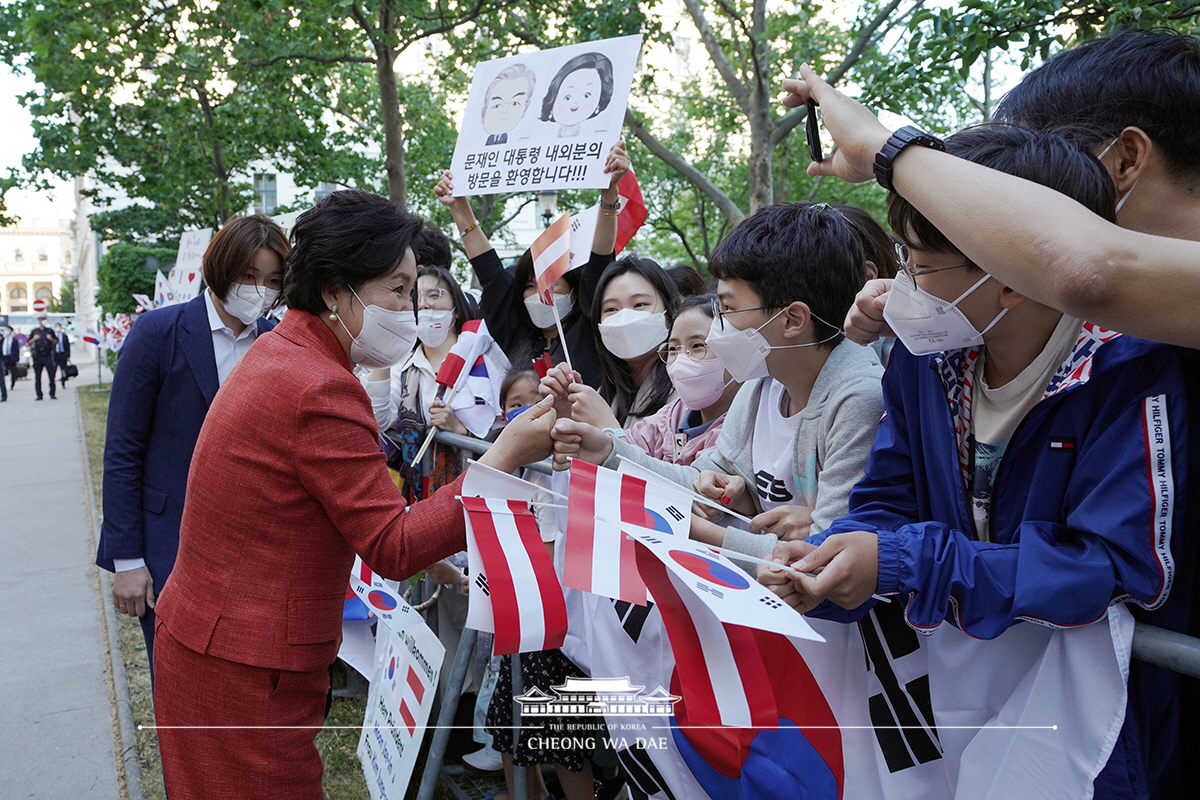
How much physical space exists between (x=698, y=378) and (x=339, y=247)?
1.17 m

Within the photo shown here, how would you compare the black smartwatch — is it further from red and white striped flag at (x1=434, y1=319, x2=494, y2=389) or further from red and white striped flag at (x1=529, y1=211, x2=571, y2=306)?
red and white striped flag at (x1=434, y1=319, x2=494, y2=389)

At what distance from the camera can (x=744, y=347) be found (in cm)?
230

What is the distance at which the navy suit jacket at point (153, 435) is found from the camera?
318cm

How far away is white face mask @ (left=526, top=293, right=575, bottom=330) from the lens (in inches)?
159

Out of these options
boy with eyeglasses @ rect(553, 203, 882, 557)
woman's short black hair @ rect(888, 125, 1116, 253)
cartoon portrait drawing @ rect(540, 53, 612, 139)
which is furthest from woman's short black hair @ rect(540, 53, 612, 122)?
woman's short black hair @ rect(888, 125, 1116, 253)

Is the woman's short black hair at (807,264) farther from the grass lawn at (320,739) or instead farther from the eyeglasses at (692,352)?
the grass lawn at (320,739)

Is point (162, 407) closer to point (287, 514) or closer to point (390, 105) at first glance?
point (287, 514)

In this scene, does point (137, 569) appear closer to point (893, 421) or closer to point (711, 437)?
point (711, 437)

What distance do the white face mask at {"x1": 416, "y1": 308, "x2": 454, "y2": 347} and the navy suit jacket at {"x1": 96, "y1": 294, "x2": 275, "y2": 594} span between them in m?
1.31

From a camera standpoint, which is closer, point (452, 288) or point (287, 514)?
point (287, 514)

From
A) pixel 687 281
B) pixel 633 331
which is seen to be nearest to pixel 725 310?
pixel 633 331

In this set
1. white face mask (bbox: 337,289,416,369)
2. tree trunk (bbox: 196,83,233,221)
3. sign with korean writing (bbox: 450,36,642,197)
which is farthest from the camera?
tree trunk (bbox: 196,83,233,221)

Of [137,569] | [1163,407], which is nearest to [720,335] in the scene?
[1163,407]

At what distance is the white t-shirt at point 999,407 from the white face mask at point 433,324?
3.17 m
